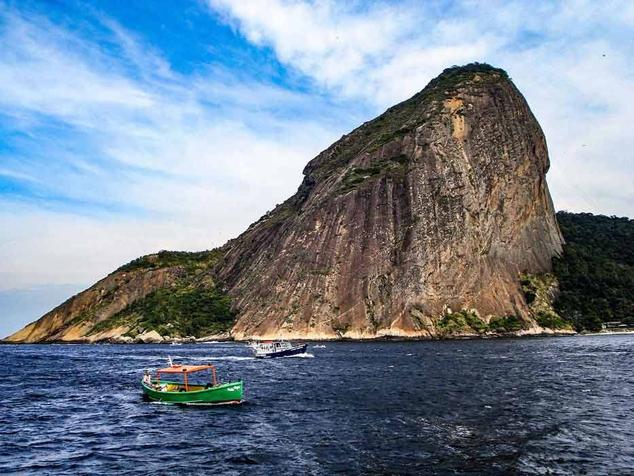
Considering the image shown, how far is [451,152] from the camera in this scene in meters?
147

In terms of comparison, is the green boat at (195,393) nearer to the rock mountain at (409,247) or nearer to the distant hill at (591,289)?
the rock mountain at (409,247)

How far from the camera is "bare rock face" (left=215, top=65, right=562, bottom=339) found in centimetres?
12862

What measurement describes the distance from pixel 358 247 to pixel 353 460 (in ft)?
361

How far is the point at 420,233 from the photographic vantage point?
135250 mm

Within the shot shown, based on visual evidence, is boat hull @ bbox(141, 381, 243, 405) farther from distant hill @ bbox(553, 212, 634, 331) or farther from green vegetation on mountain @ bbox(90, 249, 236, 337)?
distant hill @ bbox(553, 212, 634, 331)

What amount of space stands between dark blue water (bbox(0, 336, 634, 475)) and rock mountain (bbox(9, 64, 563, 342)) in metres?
Answer: 58.3

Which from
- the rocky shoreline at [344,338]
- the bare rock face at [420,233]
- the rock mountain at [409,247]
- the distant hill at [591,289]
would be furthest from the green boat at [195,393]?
the distant hill at [591,289]

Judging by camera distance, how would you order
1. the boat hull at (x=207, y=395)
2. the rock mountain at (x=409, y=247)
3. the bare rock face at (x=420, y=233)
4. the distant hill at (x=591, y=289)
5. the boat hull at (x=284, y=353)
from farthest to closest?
the distant hill at (x=591, y=289)
the bare rock face at (x=420, y=233)
the rock mountain at (x=409, y=247)
the boat hull at (x=284, y=353)
the boat hull at (x=207, y=395)

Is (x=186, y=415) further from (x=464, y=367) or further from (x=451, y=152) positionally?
(x=451, y=152)

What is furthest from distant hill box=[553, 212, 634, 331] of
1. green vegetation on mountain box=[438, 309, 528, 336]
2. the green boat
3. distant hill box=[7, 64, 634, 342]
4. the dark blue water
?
the green boat

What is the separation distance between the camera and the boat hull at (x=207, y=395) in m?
46.4

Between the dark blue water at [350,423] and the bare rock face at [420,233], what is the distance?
5824 centimetres

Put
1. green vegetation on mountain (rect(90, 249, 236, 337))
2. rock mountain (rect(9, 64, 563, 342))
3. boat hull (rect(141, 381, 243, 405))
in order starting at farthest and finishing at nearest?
green vegetation on mountain (rect(90, 249, 236, 337)), rock mountain (rect(9, 64, 563, 342)), boat hull (rect(141, 381, 243, 405))

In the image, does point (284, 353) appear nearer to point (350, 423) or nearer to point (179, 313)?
point (350, 423)
